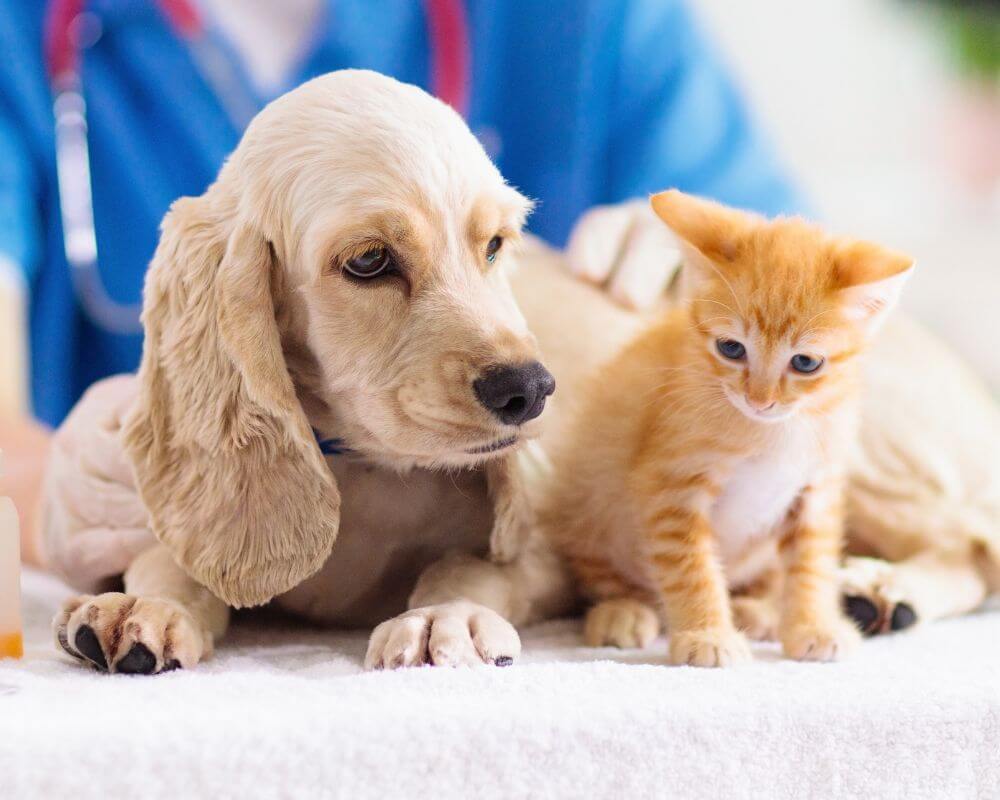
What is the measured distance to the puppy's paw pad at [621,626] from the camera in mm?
1279

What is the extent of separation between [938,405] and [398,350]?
95 cm

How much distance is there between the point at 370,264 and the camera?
1.10 metres

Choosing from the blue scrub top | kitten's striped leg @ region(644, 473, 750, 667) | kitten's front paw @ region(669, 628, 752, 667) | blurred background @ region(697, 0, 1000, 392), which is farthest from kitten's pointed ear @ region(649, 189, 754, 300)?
blurred background @ region(697, 0, 1000, 392)

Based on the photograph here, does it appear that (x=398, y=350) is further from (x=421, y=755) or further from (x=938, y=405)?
(x=938, y=405)

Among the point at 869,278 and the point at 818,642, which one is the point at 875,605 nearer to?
the point at 818,642

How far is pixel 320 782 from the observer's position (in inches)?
32.6

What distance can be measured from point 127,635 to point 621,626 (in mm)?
545

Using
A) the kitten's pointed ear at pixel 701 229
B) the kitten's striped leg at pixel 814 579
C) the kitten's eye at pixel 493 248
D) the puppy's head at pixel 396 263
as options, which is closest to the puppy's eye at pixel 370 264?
the puppy's head at pixel 396 263

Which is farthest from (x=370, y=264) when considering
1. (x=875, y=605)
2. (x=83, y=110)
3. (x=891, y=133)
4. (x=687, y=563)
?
(x=891, y=133)

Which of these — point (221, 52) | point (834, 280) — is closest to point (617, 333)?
point (834, 280)

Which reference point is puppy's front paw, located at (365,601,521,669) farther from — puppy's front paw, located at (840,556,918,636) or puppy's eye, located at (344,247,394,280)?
puppy's front paw, located at (840,556,918,636)

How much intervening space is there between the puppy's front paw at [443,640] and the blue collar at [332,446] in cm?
20

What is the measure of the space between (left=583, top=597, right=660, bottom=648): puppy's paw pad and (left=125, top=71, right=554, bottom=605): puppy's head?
0.94ft

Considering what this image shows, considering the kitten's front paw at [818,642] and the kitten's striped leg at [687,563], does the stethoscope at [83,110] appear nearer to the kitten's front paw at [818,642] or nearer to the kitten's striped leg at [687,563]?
the kitten's striped leg at [687,563]
